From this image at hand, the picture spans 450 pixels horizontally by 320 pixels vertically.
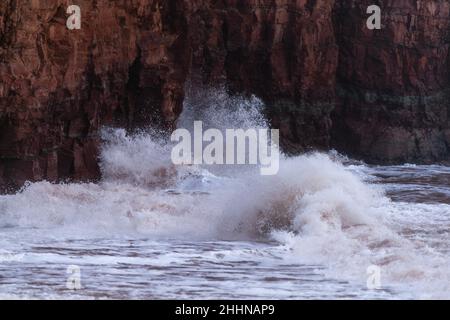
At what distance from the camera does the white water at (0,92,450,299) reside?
32.3 feet

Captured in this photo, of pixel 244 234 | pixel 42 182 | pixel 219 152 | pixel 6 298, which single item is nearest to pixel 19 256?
pixel 6 298

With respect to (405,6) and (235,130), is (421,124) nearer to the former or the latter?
(405,6)

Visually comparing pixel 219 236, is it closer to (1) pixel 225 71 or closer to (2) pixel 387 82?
(1) pixel 225 71

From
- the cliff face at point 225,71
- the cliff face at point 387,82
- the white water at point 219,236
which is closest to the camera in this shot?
the white water at point 219,236

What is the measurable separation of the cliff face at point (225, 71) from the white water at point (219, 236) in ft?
3.01

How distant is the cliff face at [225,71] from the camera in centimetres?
1766

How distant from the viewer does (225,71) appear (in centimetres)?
2903

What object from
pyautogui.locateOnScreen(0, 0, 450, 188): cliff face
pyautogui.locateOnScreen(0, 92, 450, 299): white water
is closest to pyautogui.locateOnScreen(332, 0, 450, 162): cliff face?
pyautogui.locateOnScreen(0, 0, 450, 188): cliff face

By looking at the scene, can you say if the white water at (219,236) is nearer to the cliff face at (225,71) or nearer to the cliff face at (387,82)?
the cliff face at (225,71)

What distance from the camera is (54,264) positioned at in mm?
11008

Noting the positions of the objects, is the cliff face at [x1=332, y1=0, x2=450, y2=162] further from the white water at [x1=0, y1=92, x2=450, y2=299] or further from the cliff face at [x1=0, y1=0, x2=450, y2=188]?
the white water at [x1=0, y1=92, x2=450, y2=299]

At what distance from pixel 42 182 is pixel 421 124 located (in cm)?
1835

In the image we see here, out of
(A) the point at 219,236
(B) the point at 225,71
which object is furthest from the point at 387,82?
(A) the point at 219,236

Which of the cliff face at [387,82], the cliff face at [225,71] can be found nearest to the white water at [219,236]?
the cliff face at [225,71]
